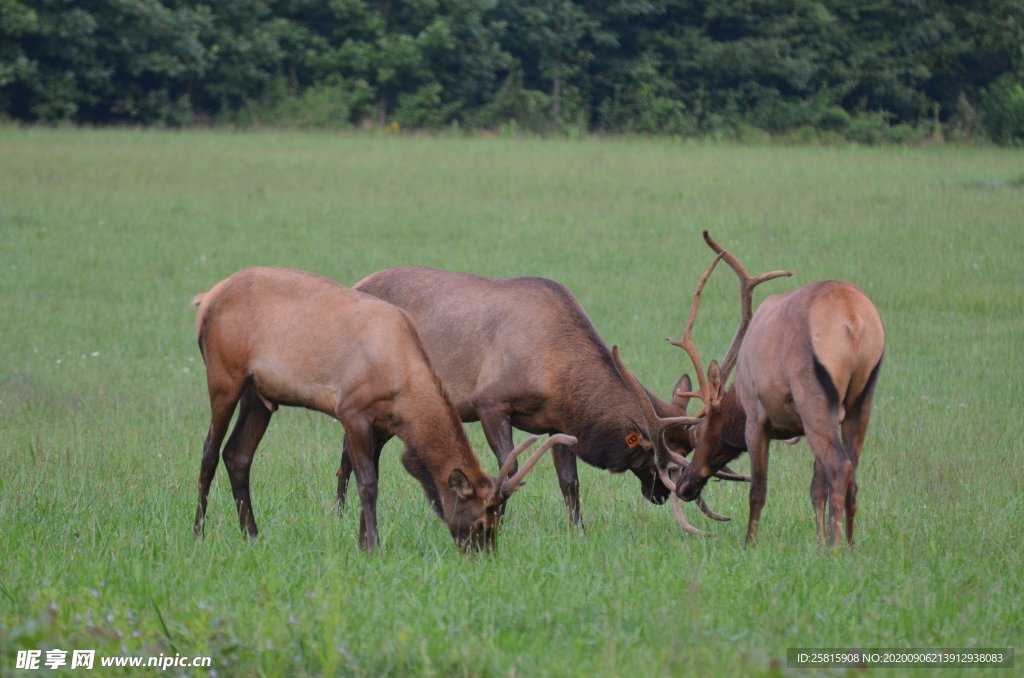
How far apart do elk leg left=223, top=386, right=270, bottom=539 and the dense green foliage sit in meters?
31.1

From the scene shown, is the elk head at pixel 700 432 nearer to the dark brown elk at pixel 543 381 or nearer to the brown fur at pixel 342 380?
the dark brown elk at pixel 543 381

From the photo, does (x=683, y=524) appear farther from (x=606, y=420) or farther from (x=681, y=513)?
(x=606, y=420)

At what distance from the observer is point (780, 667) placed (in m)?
4.45

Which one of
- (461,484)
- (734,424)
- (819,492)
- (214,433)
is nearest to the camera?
(461,484)

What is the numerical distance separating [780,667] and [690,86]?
4250cm

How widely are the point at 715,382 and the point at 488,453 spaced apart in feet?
8.76

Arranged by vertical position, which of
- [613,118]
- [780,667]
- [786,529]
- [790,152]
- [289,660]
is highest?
[780,667]

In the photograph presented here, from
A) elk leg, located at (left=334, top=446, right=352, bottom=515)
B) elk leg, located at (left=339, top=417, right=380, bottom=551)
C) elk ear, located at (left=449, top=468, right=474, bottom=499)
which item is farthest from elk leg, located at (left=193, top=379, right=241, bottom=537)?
elk ear, located at (left=449, top=468, right=474, bottom=499)

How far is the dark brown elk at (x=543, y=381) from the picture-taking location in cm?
823

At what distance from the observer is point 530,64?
4609 cm

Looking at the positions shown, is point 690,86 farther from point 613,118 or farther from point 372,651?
point 372,651

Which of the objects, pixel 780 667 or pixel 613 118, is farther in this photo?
pixel 613 118

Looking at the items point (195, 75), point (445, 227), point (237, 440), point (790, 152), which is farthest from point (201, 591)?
point (195, 75)

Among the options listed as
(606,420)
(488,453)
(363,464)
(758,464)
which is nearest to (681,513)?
(758,464)
